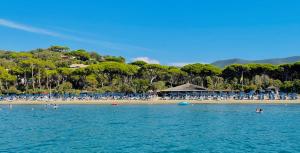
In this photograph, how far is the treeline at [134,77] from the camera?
72.6 metres

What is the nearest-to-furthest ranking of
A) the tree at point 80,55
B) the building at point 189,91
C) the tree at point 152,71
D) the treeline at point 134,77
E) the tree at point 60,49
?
the building at point 189,91 < the treeline at point 134,77 < the tree at point 152,71 < the tree at point 80,55 < the tree at point 60,49

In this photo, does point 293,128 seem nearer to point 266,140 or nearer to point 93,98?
point 266,140

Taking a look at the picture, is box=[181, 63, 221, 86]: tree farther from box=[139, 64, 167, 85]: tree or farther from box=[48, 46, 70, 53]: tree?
box=[48, 46, 70, 53]: tree

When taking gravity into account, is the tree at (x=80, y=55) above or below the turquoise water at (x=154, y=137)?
above

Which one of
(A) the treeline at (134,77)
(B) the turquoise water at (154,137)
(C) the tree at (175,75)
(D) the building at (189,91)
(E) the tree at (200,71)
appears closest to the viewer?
(B) the turquoise water at (154,137)

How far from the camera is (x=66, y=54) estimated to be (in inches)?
4702

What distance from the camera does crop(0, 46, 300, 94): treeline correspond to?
238 ft

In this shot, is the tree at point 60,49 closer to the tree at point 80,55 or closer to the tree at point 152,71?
the tree at point 80,55

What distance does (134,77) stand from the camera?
82.9m

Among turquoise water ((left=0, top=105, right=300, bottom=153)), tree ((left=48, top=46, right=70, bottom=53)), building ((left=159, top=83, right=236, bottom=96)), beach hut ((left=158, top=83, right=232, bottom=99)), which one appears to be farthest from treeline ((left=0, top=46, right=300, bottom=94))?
tree ((left=48, top=46, right=70, bottom=53))

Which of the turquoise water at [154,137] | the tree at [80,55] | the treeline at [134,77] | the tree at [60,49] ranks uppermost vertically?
the tree at [60,49]

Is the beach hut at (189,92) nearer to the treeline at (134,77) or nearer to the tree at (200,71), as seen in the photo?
the treeline at (134,77)

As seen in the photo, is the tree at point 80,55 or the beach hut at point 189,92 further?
the tree at point 80,55

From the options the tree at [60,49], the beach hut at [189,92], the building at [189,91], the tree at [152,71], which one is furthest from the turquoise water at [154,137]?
the tree at [60,49]
